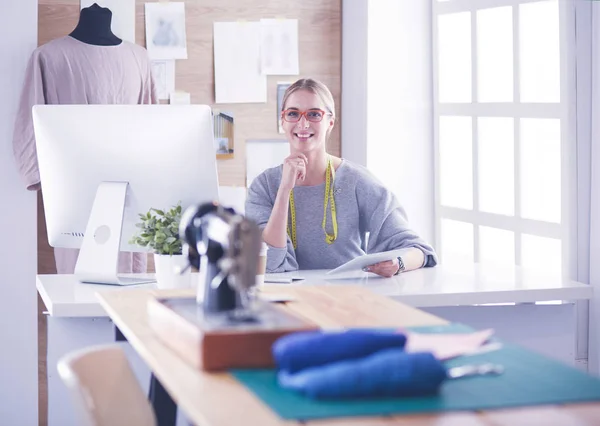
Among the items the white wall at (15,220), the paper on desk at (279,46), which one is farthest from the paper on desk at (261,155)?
the white wall at (15,220)

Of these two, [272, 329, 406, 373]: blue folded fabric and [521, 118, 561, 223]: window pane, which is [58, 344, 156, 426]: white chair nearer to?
[272, 329, 406, 373]: blue folded fabric

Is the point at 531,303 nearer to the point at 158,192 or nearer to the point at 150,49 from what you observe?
the point at 158,192

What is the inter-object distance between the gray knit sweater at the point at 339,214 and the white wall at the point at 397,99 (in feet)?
3.52

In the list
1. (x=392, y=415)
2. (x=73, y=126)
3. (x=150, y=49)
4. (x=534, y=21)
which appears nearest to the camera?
(x=392, y=415)

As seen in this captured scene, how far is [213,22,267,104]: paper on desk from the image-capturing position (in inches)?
169

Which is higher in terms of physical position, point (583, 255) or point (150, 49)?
point (150, 49)

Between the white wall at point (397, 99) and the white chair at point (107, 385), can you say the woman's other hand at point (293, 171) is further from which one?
the white chair at point (107, 385)

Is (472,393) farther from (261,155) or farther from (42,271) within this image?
(261,155)

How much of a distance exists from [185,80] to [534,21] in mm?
1602

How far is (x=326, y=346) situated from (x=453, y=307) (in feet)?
4.57

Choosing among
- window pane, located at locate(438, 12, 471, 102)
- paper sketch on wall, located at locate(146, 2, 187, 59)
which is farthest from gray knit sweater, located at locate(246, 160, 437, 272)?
paper sketch on wall, located at locate(146, 2, 187, 59)

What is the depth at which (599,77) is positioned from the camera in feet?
9.80

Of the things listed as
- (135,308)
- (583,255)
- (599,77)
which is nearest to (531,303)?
(583,255)

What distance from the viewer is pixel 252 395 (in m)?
1.28
